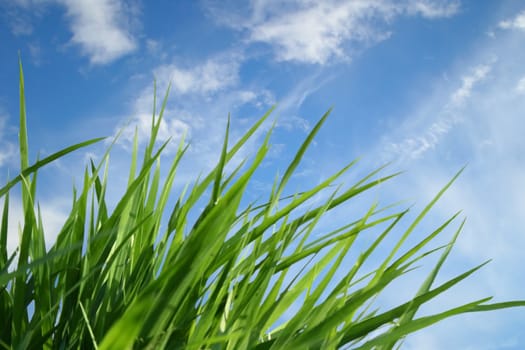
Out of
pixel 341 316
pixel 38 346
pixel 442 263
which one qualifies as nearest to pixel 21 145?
pixel 38 346

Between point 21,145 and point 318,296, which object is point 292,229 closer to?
point 318,296

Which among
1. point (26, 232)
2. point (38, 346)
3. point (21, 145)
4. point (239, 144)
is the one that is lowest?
point (38, 346)

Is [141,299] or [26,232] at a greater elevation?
[26,232]

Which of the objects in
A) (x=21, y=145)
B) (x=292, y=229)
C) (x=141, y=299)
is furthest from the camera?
(x=21, y=145)

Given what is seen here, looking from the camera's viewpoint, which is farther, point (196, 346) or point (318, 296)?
point (318, 296)

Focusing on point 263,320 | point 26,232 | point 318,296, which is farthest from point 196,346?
point 26,232

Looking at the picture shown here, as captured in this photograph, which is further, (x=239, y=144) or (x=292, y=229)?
(x=239, y=144)

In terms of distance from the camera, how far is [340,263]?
2.89 ft

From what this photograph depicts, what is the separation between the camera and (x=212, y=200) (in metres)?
0.80

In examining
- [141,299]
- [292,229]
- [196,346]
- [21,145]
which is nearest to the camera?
[141,299]

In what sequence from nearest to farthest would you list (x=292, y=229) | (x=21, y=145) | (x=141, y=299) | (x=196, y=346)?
(x=141, y=299) < (x=196, y=346) < (x=292, y=229) < (x=21, y=145)

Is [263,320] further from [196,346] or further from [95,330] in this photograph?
[95,330]

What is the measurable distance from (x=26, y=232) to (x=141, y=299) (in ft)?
1.41

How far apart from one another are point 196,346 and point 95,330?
0.83ft
